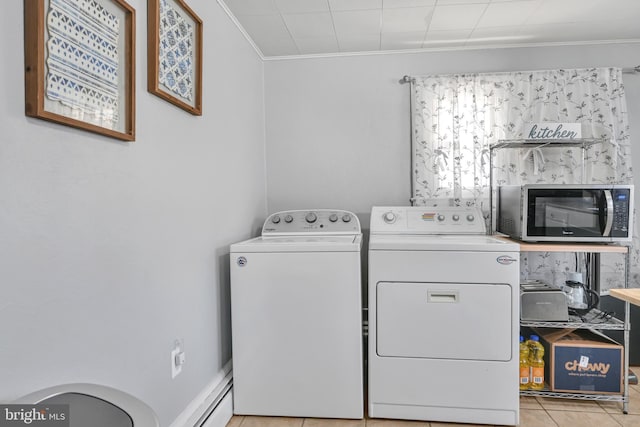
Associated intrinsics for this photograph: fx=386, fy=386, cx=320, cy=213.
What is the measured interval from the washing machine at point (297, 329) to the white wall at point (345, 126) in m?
0.91

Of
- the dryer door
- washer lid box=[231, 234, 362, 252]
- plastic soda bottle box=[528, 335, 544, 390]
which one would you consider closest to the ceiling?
washer lid box=[231, 234, 362, 252]

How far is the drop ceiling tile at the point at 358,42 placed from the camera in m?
2.51

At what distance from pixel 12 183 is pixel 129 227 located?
16.9 inches

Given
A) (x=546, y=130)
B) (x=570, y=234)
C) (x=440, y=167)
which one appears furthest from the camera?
(x=440, y=167)

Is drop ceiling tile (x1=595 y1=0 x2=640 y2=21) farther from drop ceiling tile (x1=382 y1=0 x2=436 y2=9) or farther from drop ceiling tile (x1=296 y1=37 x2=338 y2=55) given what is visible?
drop ceiling tile (x1=296 y1=37 x2=338 y2=55)

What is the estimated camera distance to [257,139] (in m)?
2.71

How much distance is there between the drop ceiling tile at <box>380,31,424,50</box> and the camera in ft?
8.15

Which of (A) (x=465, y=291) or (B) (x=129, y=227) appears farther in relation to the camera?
(A) (x=465, y=291)

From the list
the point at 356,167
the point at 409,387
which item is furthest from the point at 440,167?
the point at 409,387

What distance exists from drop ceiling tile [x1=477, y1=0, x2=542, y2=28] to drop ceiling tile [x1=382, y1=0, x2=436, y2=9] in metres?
0.34

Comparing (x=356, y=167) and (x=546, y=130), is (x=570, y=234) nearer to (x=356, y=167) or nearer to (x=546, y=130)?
(x=546, y=130)

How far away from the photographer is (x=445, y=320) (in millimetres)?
1922

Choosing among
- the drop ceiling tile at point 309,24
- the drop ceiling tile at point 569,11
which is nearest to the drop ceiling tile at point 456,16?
the drop ceiling tile at point 569,11

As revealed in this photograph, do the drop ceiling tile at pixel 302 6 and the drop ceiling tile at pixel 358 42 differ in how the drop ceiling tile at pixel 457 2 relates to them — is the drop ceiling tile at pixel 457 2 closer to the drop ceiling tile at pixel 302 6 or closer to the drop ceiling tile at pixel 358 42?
the drop ceiling tile at pixel 358 42
